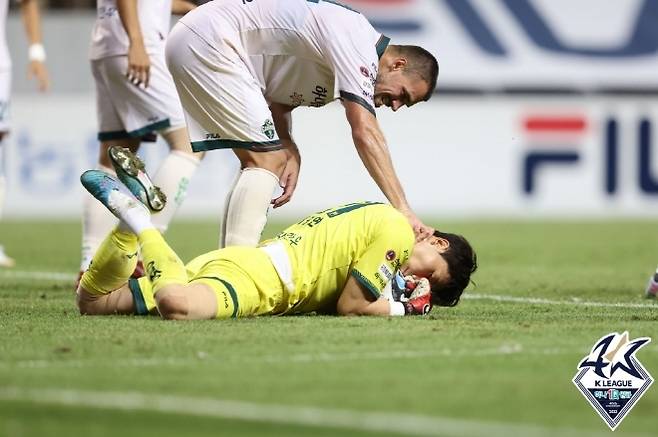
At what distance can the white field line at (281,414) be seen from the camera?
12.7 feet

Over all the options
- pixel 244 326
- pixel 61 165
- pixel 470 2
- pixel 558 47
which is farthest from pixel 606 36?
pixel 244 326

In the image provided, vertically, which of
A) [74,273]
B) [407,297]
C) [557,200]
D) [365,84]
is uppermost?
[365,84]

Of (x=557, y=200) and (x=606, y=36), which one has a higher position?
(x=606, y=36)

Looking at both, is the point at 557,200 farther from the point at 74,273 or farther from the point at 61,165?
the point at 74,273

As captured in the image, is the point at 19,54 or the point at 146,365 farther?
the point at 19,54

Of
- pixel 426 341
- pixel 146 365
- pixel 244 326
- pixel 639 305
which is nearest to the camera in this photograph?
pixel 146 365

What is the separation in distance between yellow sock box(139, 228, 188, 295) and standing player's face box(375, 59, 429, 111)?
4.68 feet

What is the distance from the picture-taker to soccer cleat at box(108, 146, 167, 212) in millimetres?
6480

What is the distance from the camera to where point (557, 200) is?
672 inches

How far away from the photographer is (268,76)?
7.24 m

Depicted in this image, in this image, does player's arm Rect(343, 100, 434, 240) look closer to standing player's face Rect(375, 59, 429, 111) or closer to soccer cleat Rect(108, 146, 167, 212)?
standing player's face Rect(375, 59, 429, 111)

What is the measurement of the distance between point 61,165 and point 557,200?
231 inches

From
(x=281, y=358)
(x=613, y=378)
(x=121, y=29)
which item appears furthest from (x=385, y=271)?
(x=121, y=29)

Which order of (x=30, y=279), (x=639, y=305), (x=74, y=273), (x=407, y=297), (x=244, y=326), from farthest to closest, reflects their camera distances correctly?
(x=74, y=273)
(x=30, y=279)
(x=639, y=305)
(x=407, y=297)
(x=244, y=326)
